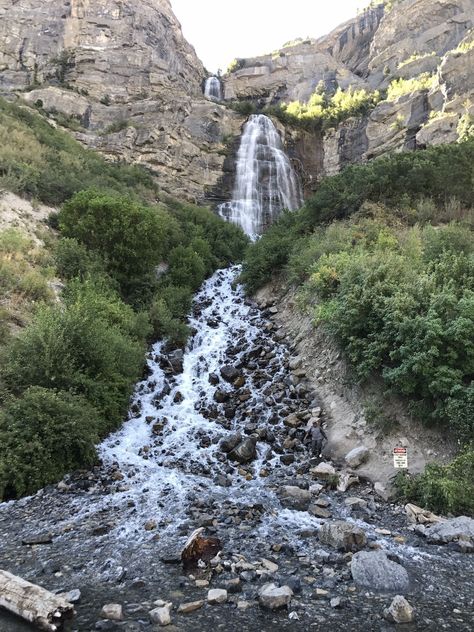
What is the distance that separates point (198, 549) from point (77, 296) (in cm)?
883

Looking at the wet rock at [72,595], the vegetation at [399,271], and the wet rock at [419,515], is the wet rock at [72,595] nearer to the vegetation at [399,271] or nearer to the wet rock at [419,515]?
Result: the wet rock at [419,515]

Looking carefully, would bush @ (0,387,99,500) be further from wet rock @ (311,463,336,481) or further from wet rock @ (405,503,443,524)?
wet rock @ (405,503,443,524)

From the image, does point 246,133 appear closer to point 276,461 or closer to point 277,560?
point 276,461

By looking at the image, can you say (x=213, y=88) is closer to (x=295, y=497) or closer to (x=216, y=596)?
(x=295, y=497)

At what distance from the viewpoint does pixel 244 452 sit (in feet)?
28.8

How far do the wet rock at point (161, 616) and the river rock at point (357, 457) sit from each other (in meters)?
4.78

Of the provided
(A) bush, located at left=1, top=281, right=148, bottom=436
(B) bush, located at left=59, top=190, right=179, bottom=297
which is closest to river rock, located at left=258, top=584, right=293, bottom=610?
(A) bush, located at left=1, top=281, right=148, bottom=436

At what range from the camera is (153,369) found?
12805 mm

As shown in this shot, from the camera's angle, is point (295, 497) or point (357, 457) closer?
point (295, 497)

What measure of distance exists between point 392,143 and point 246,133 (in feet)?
44.1

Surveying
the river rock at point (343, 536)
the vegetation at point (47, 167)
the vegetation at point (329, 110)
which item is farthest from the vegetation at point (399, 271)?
the vegetation at point (329, 110)

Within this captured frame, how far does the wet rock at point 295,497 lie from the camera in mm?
6809

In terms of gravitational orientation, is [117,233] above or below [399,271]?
above

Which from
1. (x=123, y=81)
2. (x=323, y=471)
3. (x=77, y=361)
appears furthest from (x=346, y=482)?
(x=123, y=81)
